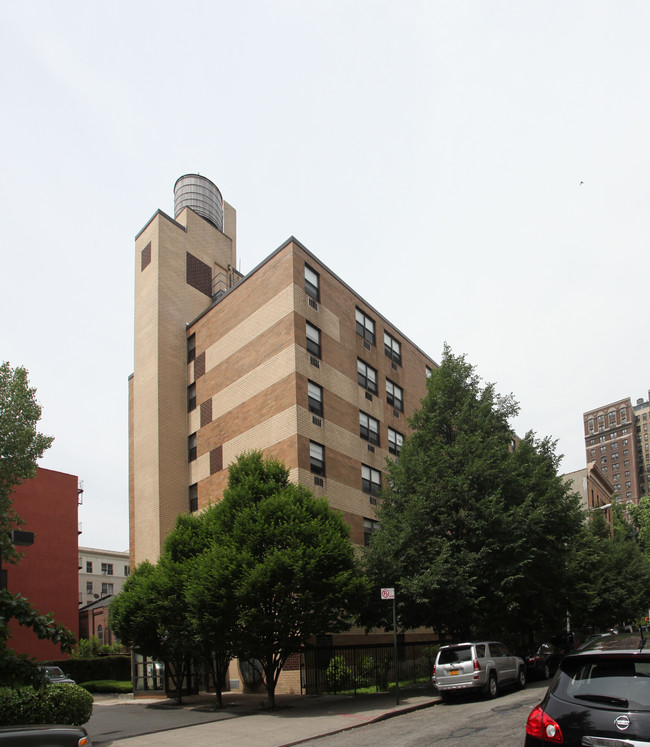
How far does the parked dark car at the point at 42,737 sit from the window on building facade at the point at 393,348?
101ft

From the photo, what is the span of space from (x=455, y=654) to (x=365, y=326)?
19.5 metres

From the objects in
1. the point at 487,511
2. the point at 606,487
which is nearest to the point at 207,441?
the point at 487,511

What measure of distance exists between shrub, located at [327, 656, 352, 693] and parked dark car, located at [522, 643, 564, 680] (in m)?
6.87

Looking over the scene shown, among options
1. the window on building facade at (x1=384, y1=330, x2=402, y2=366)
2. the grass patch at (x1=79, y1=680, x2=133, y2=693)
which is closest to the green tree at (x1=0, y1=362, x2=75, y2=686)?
the grass patch at (x1=79, y1=680, x2=133, y2=693)

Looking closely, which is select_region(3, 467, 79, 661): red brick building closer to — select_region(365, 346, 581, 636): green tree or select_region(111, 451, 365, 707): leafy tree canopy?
select_region(111, 451, 365, 707): leafy tree canopy

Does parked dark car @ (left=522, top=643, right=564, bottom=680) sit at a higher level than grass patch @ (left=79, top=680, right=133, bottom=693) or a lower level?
higher

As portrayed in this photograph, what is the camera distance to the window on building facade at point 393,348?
37.1 metres

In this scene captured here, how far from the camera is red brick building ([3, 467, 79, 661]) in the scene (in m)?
43.2

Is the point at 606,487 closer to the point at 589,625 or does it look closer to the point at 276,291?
the point at 589,625

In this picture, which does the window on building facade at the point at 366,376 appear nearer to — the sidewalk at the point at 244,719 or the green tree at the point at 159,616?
the green tree at the point at 159,616

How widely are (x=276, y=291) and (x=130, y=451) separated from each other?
48.6ft

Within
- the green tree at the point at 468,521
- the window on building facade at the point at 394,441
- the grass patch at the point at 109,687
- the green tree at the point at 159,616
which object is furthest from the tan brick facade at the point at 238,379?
the green tree at the point at 159,616

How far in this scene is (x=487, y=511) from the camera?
2259 cm

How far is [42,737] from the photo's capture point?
6.71 m
